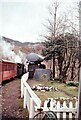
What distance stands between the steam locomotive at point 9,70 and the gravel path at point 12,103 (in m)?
0.07

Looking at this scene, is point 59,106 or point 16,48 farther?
point 16,48

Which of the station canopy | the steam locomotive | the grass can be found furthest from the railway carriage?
the grass

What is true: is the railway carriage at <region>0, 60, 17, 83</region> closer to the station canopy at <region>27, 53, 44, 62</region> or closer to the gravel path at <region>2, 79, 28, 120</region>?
the gravel path at <region>2, 79, 28, 120</region>

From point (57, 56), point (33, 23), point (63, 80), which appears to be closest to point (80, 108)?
point (63, 80)

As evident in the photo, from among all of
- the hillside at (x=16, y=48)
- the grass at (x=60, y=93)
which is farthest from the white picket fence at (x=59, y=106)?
the hillside at (x=16, y=48)

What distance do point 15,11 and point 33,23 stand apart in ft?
0.62

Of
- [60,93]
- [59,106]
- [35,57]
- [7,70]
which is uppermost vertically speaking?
[35,57]

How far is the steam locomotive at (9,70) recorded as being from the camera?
2.31 metres

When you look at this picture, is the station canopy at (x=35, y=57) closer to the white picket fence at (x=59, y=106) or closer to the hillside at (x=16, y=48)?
the hillside at (x=16, y=48)

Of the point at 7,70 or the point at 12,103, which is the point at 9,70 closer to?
the point at 7,70

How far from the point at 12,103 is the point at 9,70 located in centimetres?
31

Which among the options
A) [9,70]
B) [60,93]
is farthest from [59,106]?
[9,70]

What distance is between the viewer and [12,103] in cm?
224

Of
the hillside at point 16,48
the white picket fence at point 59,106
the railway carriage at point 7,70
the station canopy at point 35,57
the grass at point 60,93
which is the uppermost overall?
the hillside at point 16,48
